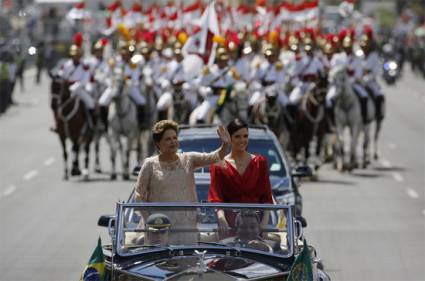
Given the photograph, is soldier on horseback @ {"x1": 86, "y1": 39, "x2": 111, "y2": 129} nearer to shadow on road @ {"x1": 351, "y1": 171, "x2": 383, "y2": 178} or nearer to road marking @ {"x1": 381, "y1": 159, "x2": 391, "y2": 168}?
shadow on road @ {"x1": 351, "y1": 171, "x2": 383, "y2": 178}

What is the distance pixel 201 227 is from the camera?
41.0ft

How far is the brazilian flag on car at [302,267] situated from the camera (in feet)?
37.6

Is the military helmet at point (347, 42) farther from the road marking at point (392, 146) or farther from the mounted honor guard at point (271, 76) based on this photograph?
the road marking at point (392, 146)

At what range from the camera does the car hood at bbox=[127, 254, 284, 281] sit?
1151 centimetres

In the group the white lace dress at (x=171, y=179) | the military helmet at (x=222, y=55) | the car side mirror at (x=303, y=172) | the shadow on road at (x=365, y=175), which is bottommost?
the shadow on road at (x=365, y=175)

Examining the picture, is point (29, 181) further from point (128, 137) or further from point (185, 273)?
point (185, 273)

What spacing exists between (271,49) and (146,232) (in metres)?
20.9

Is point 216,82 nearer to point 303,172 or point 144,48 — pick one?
point 144,48

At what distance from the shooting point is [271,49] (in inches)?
1303

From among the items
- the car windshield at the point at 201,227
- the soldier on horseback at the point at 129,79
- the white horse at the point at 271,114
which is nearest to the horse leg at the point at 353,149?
the white horse at the point at 271,114

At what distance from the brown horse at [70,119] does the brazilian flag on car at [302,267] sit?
19.1 meters

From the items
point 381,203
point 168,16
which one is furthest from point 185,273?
point 168,16

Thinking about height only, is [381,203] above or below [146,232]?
below

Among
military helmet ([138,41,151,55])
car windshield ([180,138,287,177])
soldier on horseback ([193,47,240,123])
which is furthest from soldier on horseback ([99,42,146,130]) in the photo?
car windshield ([180,138,287,177])
